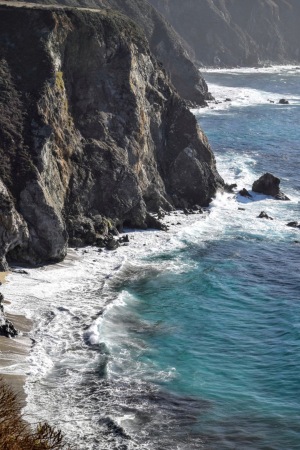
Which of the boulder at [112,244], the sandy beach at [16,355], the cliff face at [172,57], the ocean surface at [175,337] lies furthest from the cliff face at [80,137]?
the cliff face at [172,57]

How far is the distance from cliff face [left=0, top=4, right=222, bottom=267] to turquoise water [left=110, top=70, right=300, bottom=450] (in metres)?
5.28

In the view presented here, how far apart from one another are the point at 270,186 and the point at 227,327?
30.7 metres

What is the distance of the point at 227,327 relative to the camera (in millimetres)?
35969

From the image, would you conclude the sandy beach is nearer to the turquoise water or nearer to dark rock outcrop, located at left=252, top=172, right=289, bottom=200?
the turquoise water

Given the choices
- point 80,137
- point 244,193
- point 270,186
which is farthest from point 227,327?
point 270,186

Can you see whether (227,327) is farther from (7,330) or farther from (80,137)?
(80,137)

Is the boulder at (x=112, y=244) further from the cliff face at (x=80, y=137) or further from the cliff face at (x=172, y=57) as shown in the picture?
the cliff face at (x=172, y=57)

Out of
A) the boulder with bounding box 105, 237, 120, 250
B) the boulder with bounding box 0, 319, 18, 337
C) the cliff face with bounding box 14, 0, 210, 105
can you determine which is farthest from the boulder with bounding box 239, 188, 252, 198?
the cliff face with bounding box 14, 0, 210, 105

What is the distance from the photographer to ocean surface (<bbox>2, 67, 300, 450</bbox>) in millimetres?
26172

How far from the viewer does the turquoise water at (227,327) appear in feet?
87.9

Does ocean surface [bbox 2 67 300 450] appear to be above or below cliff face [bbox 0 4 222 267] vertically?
below

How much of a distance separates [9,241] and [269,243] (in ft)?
66.6

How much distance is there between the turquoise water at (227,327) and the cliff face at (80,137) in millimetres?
5277

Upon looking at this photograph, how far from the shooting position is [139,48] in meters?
59.1
